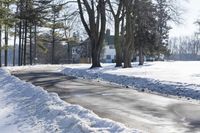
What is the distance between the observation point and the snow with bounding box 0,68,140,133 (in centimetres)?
997

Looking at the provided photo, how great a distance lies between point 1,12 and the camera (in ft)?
115

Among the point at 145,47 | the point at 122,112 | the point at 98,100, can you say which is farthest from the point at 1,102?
the point at 145,47

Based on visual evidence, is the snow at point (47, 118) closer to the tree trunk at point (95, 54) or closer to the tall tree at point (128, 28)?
the tall tree at point (128, 28)

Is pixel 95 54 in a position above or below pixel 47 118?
above

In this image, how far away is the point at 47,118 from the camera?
12055 mm

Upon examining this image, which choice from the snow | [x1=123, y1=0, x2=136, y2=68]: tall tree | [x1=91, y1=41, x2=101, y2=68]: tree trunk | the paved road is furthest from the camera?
A: [x1=91, y1=41, x2=101, y2=68]: tree trunk

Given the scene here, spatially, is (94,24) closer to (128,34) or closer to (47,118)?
(128,34)

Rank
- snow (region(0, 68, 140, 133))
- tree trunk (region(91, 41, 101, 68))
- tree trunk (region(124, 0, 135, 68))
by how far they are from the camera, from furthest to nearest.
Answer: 1. tree trunk (region(91, 41, 101, 68))
2. tree trunk (region(124, 0, 135, 68))
3. snow (region(0, 68, 140, 133))

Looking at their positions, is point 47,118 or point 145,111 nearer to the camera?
point 47,118

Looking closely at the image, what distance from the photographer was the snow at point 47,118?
392 inches

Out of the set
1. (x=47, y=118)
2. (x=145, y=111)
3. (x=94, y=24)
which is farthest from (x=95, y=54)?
(x=47, y=118)

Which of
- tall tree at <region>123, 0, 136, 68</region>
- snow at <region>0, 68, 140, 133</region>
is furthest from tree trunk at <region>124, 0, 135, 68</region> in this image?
snow at <region>0, 68, 140, 133</region>

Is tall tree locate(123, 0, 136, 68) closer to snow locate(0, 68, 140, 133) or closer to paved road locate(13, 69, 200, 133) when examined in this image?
paved road locate(13, 69, 200, 133)

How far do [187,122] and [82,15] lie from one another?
35263 millimetres
